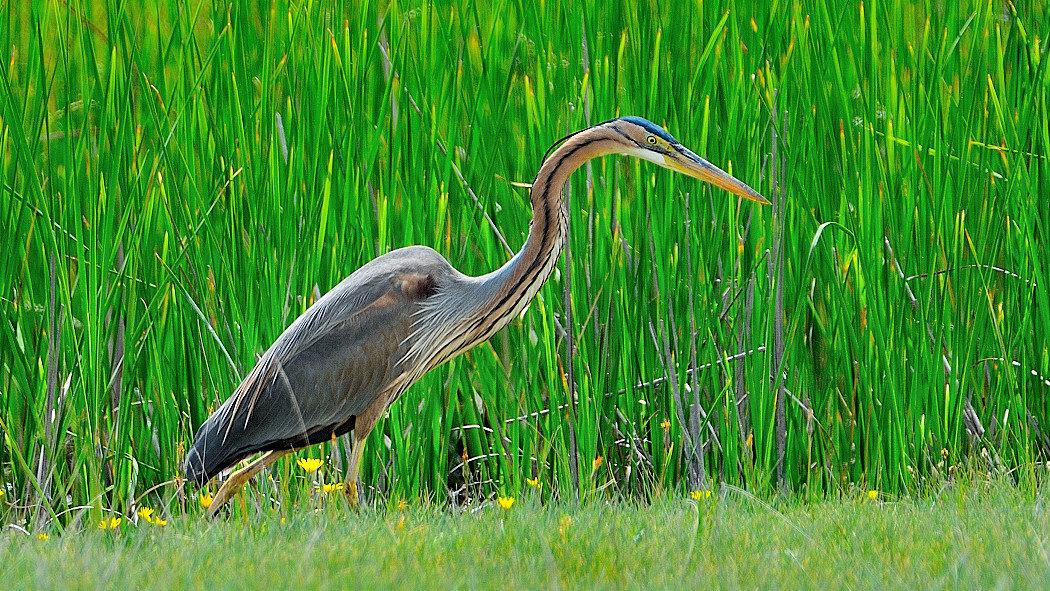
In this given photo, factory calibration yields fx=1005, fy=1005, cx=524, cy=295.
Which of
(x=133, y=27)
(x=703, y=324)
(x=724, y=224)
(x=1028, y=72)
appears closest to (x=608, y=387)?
(x=703, y=324)

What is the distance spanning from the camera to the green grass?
9.62ft

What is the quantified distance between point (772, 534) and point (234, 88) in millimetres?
1966

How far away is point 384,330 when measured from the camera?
112 inches

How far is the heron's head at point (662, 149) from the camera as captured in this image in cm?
271

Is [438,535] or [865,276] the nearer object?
[438,535]

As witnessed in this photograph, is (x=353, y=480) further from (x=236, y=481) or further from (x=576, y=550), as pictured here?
(x=576, y=550)

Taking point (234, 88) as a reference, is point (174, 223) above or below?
below

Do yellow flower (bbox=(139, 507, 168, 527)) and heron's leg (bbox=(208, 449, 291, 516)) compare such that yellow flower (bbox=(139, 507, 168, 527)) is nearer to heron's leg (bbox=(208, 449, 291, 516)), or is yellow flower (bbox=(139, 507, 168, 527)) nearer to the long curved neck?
heron's leg (bbox=(208, 449, 291, 516))

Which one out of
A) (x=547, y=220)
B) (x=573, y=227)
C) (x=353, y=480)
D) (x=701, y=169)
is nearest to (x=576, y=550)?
(x=353, y=480)

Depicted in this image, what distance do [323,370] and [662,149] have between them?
44.6 inches

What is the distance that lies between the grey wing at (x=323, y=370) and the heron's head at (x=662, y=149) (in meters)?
0.67

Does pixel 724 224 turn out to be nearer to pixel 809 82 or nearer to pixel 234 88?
pixel 809 82

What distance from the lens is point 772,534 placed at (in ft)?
7.31

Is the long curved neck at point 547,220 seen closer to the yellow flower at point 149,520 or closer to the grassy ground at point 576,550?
the grassy ground at point 576,550
